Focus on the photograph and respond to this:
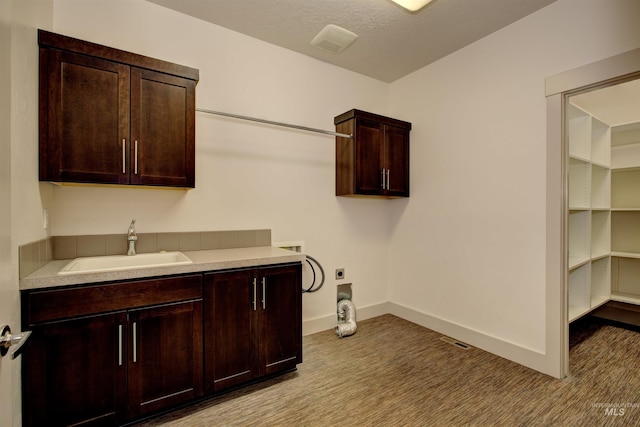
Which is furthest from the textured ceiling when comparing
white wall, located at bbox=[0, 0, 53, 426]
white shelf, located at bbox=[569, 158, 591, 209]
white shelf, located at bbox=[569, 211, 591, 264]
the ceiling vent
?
white shelf, located at bbox=[569, 211, 591, 264]

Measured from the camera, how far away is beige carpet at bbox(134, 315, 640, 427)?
1.81 meters

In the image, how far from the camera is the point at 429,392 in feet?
6.81

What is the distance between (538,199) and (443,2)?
1645 millimetres

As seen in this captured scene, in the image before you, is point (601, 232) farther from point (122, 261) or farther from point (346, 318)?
point (122, 261)

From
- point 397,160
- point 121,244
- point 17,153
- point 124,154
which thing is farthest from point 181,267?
point 397,160

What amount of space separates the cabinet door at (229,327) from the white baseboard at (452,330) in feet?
3.39

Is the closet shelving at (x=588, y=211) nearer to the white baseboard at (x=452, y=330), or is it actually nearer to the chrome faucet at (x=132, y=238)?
the white baseboard at (x=452, y=330)

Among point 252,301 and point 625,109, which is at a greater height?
point 625,109

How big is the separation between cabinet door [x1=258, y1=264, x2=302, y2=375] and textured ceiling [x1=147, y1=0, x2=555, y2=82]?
1.96 m

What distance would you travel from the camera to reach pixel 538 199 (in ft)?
7.69

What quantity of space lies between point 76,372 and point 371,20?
9.94 feet

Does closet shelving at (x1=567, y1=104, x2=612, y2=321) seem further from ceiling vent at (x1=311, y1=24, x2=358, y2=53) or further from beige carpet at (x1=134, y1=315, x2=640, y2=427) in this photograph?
ceiling vent at (x1=311, y1=24, x2=358, y2=53)

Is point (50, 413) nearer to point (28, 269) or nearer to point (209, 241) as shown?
point (28, 269)

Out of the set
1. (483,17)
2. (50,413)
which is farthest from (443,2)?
(50,413)
